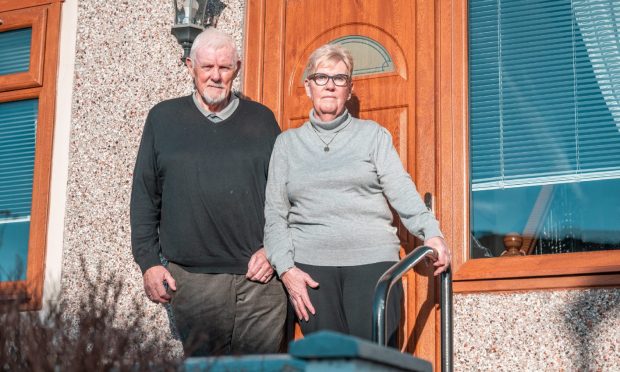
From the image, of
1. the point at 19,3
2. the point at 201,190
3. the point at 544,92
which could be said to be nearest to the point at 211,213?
the point at 201,190

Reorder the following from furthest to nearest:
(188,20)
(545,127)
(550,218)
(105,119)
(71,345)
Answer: (105,119) < (188,20) < (545,127) < (550,218) < (71,345)

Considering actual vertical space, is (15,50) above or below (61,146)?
above

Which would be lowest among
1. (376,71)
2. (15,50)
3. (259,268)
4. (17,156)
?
(259,268)

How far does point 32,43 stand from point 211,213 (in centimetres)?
238

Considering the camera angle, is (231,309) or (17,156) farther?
(17,156)

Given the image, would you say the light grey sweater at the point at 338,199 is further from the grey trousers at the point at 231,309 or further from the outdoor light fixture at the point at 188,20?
the outdoor light fixture at the point at 188,20

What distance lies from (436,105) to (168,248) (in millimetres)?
1500

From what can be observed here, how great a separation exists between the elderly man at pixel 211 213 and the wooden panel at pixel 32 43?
1.77 metres

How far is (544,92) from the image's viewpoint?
5.27 m

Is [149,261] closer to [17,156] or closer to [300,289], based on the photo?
[300,289]

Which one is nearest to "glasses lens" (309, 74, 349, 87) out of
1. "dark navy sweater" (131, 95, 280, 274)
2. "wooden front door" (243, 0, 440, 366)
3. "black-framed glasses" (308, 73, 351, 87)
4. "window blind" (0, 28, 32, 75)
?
"black-framed glasses" (308, 73, 351, 87)

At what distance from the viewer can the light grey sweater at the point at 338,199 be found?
459 cm

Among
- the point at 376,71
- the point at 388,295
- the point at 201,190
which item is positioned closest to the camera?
the point at 388,295

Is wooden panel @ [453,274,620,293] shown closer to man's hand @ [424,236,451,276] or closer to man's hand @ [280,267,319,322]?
man's hand @ [424,236,451,276]
